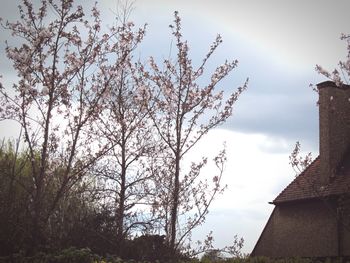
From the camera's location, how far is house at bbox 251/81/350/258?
18.5m

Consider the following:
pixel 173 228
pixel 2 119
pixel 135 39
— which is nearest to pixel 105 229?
pixel 173 228

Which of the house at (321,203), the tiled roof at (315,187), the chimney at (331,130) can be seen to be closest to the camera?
the tiled roof at (315,187)

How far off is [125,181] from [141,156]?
114 centimetres

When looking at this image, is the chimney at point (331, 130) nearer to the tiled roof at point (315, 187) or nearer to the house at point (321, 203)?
the house at point (321, 203)

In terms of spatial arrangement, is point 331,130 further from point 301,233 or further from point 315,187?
point 301,233

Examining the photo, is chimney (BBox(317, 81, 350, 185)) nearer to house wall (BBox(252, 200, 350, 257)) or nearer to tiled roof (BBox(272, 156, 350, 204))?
tiled roof (BBox(272, 156, 350, 204))

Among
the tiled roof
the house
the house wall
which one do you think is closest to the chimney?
the house

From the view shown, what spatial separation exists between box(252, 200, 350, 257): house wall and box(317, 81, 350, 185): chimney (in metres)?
1.51

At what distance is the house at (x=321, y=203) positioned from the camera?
18.5 meters

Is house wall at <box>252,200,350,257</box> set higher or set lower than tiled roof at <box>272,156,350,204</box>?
lower

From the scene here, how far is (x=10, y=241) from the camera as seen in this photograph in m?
10.7

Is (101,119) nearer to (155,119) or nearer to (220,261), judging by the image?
(155,119)

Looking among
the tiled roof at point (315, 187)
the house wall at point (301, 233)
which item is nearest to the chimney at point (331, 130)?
the tiled roof at point (315, 187)

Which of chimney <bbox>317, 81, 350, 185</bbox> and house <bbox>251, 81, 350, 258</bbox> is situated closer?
house <bbox>251, 81, 350, 258</bbox>
